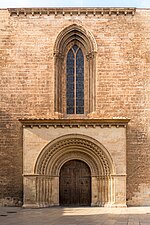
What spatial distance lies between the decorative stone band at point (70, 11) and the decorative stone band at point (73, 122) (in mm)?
5238

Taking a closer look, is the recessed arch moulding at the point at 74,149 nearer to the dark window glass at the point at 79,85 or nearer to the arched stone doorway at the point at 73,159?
the arched stone doorway at the point at 73,159

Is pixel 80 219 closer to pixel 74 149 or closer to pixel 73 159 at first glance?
pixel 74 149

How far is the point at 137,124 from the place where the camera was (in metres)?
22.5

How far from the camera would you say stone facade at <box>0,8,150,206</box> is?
22266mm

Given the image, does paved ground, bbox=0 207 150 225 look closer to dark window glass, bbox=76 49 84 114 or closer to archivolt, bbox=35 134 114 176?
archivolt, bbox=35 134 114 176

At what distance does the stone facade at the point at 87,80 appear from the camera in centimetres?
2227

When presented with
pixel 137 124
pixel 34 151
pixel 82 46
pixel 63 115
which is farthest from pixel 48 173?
pixel 82 46

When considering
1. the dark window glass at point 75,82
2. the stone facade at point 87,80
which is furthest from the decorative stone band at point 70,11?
the dark window glass at point 75,82

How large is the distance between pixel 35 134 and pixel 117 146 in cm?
358

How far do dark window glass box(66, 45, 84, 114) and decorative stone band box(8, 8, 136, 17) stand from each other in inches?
71.7

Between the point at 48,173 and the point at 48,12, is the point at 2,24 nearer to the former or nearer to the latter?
the point at 48,12

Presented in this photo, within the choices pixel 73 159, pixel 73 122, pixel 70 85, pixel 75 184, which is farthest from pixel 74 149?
pixel 70 85

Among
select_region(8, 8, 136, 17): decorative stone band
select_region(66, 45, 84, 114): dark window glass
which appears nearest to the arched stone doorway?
select_region(66, 45, 84, 114): dark window glass

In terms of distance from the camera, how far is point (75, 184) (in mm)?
22344
